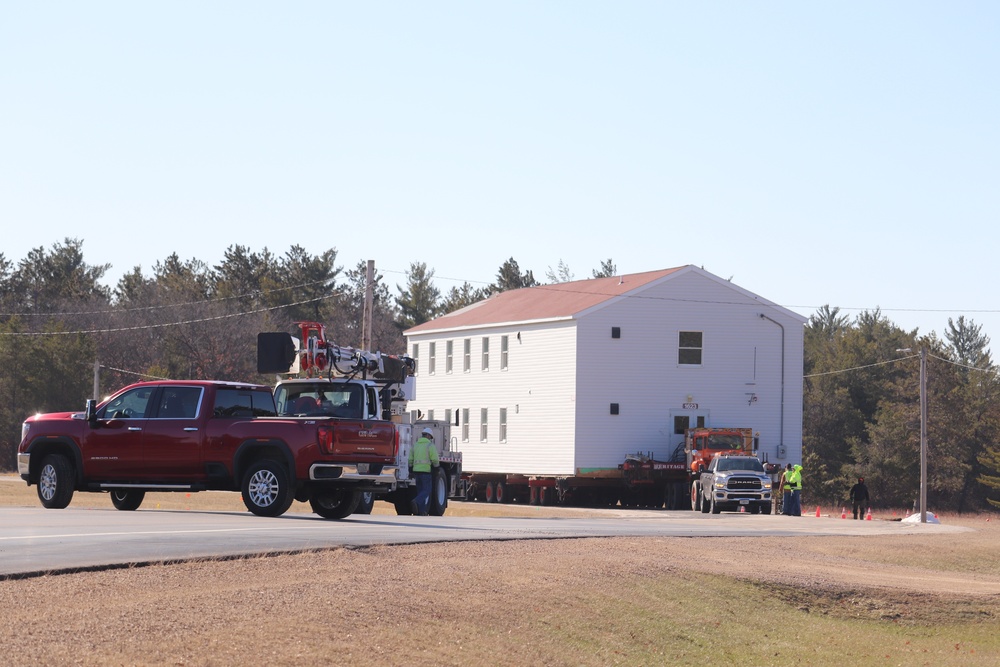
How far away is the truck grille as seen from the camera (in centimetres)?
4119

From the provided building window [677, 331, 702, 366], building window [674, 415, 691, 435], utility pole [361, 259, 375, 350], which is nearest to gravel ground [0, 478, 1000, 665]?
utility pole [361, 259, 375, 350]

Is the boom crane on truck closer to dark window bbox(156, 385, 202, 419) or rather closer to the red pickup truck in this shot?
the red pickup truck

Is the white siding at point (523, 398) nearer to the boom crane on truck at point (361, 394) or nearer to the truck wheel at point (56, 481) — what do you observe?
the boom crane on truck at point (361, 394)

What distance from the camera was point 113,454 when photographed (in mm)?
22062

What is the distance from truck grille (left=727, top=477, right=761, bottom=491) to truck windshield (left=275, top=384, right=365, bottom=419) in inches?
791

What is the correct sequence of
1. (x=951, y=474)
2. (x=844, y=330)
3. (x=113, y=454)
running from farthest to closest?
(x=844, y=330) < (x=951, y=474) < (x=113, y=454)

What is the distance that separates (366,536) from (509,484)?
36.0 metres

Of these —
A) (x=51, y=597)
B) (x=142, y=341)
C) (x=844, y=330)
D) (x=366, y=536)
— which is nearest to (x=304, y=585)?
(x=51, y=597)

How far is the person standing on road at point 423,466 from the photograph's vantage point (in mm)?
27453

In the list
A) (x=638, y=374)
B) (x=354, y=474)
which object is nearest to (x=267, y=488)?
(x=354, y=474)

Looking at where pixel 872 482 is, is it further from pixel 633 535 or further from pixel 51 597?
pixel 51 597

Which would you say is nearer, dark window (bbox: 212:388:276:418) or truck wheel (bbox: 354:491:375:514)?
dark window (bbox: 212:388:276:418)

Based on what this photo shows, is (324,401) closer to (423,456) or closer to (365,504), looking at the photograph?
(365,504)

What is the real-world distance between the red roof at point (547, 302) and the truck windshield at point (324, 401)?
27.2 metres
